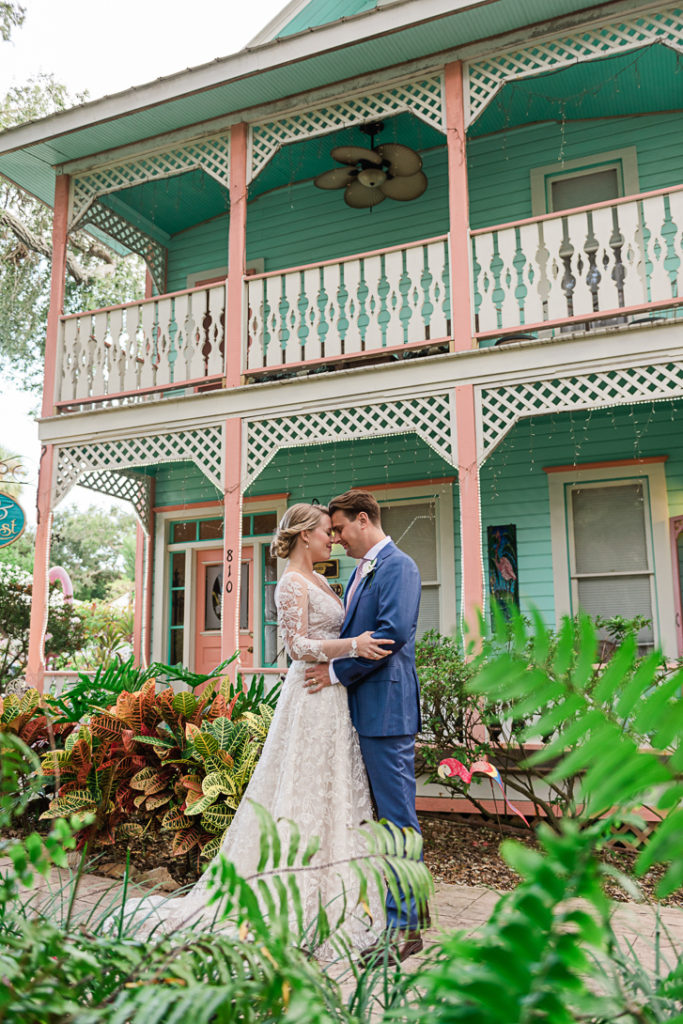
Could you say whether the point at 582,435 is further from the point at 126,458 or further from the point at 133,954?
the point at 133,954

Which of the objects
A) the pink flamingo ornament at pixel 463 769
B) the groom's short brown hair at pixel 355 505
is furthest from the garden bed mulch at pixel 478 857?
the groom's short brown hair at pixel 355 505

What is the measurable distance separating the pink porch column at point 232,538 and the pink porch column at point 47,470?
218 cm

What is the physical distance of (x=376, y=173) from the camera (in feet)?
28.8

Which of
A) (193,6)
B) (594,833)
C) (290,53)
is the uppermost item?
(193,6)

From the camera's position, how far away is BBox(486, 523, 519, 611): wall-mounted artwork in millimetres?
8602

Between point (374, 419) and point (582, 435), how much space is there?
2302 millimetres

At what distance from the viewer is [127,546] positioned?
136 feet

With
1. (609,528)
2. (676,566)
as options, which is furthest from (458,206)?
(676,566)

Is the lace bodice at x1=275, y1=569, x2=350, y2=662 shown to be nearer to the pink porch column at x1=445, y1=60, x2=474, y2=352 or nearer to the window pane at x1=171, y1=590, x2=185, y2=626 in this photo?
the pink porch column at x1=445, y1=60, x2=474, y2=352

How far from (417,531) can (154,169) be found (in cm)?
511

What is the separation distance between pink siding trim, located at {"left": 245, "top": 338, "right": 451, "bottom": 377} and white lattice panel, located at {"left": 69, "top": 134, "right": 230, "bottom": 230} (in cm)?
212

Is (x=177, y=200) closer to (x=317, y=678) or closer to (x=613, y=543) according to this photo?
(x=613, y=543)

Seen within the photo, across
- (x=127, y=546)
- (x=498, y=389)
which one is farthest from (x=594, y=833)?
(x=127, y=546)

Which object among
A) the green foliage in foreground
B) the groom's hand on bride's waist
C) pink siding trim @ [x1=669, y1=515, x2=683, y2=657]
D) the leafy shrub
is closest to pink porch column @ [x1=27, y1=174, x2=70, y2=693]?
the leafy shrub
